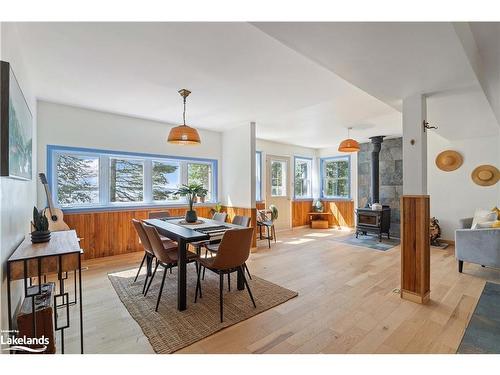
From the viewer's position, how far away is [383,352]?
171cm

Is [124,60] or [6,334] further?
[124,60]

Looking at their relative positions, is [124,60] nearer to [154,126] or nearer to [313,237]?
[154,126]

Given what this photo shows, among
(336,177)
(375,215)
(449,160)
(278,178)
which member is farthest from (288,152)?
(449,160)

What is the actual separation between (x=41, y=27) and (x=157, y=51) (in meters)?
0.83

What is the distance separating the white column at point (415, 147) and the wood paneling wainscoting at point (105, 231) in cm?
408

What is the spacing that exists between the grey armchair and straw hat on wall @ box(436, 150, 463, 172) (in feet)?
7.85

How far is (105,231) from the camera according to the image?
3959 millimetres

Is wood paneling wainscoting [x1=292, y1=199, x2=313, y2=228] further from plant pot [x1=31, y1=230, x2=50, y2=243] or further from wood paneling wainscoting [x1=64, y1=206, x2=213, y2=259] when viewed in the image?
plant pot [x1=31, y1=230, x2=50, y2=243]

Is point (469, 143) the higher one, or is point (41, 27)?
point (41, 27)

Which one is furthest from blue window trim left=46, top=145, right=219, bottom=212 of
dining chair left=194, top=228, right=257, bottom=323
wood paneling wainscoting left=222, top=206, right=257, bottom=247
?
dining chair left=194, top=228, right=257, bottom=323

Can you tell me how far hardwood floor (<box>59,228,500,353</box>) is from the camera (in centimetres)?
178

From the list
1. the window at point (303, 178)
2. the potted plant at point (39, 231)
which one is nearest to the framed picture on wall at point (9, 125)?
the potted plant at point (39, 231)

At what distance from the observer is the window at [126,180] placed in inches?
164
